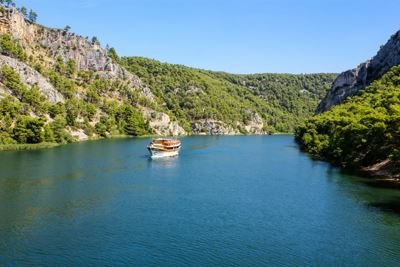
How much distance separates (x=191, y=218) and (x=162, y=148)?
70.3 metres

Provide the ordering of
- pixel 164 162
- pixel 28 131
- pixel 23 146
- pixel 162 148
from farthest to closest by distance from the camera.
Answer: pixel 28 131, pixel 23 146, pixel 162 148, pixel 164 162

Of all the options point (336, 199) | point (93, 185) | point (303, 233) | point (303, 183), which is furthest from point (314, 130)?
point (303, 233)

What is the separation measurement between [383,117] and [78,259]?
59.9 meters

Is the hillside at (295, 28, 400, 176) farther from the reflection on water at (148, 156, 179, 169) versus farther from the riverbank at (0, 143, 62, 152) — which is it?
the riverbank at (0, 143, 62, 152)

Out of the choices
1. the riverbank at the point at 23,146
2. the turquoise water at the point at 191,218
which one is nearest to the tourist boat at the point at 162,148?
the turquoise water at the point at 191,218

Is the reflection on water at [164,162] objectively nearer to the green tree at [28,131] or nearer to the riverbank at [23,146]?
the riverbank at [23,146]

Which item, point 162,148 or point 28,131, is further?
point 28,131

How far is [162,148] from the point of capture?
12594 centimetres

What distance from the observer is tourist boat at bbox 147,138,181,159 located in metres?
124

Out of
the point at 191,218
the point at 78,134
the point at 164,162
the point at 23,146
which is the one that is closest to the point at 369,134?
the point at 191,218

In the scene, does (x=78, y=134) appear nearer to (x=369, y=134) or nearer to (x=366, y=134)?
(x=366, y=134)

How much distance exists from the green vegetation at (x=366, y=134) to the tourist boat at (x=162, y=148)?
44680 millimetres

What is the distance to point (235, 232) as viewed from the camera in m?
50.6

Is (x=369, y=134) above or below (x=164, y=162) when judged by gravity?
above
